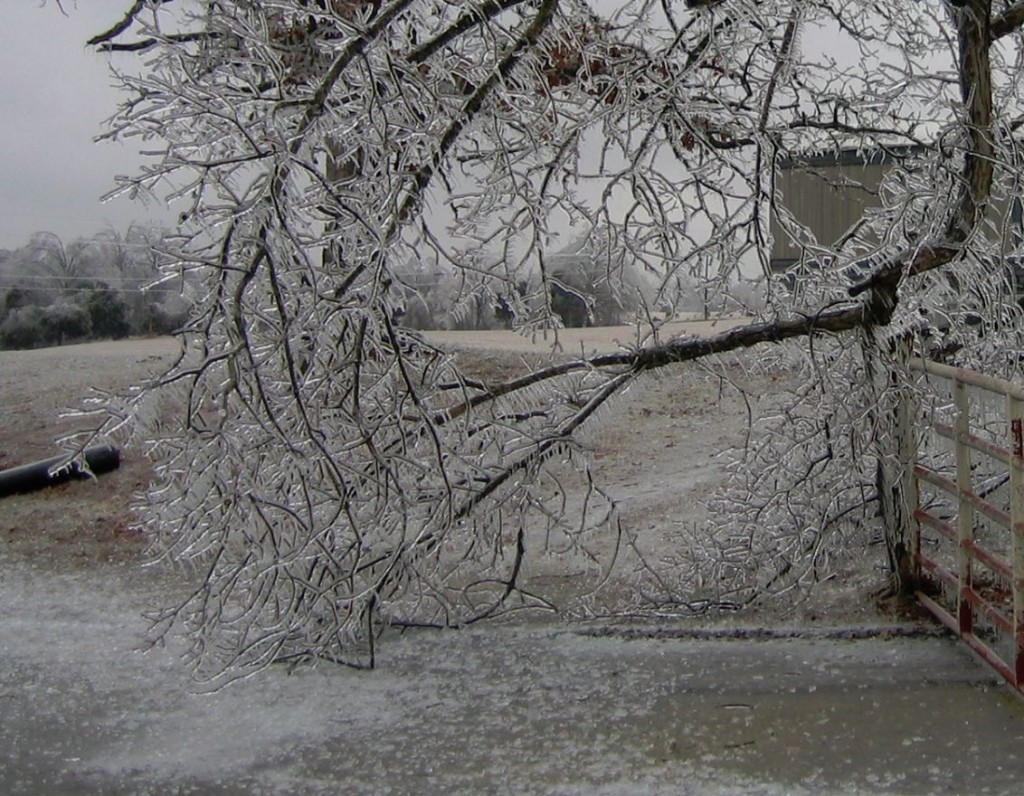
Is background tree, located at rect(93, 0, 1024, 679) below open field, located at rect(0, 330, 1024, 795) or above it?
above

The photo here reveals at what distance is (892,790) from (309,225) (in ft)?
9.18

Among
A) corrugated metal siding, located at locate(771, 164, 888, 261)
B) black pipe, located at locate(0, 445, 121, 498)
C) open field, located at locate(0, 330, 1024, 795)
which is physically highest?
corrugated metal siding, located at locate(771, 164, 888, 261)

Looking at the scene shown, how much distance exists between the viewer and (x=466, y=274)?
4969 mm

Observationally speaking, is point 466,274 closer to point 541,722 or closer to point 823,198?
point 541,722

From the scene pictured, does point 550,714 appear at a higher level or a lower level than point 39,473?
lower

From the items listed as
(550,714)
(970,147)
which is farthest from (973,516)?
(550,714)

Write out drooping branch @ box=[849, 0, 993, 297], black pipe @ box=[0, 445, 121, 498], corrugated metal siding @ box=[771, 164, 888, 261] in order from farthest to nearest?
black pipe @ box=[0, 445, 121, 498]
corrugated metal siding @ box=[771, 164, 888, 261]
drooping branch @ box=[849, 0, 993, 297]

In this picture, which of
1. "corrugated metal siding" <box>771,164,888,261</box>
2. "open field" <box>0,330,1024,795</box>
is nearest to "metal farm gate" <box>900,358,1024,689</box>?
"open field" <box>0,330,1024,795</box>

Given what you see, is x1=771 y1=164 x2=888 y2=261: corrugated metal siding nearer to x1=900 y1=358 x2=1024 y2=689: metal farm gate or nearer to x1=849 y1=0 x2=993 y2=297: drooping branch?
x1=849 y1=0 x2=993 y2=297: drooping branch

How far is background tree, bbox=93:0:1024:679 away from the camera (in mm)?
4176

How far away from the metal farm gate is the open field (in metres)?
0.21

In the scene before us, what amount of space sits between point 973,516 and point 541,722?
2.16 meters

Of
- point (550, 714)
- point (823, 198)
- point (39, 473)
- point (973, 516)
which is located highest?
point (823, 198)

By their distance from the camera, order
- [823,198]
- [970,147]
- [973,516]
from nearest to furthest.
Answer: [973,516] < [970,147] < [823,198]
